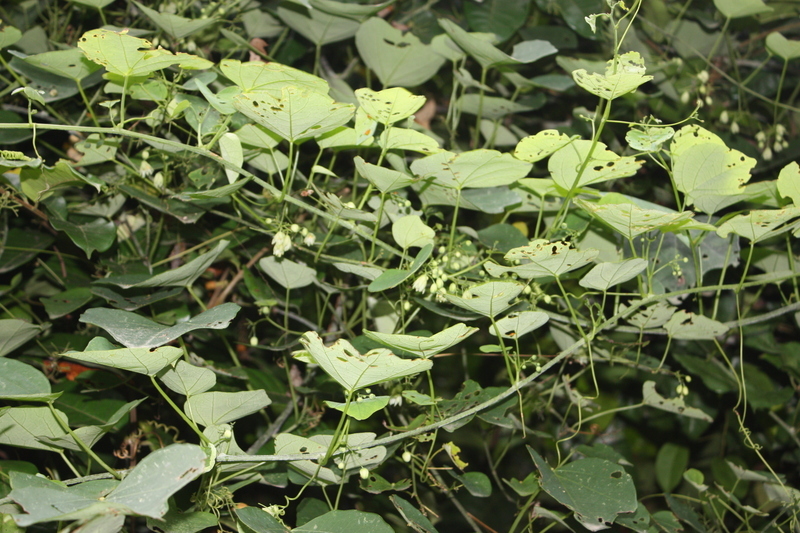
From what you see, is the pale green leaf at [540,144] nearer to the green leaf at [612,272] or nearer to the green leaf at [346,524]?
the green leaf at [612,272]

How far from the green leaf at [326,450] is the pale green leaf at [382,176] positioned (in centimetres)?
29

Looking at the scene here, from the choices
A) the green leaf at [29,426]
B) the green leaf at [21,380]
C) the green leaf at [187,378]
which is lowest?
the green leaf at [29,426]

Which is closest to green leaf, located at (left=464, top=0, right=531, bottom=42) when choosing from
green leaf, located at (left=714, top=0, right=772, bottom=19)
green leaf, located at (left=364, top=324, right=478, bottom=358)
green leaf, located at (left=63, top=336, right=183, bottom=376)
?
green leaf, located at (left=714, top=0, right=772, bottom=19)

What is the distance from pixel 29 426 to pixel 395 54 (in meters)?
0.71

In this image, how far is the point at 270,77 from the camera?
648 millimetres

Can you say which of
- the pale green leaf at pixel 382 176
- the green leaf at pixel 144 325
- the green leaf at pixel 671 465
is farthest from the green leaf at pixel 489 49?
the green leaf at pixel 671 465

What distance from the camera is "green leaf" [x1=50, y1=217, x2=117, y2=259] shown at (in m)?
0.74

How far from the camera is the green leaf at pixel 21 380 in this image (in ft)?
1.79

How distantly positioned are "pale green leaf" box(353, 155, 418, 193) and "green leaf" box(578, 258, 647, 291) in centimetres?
23

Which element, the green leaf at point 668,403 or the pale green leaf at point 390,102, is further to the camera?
the green leaf at point 668,403

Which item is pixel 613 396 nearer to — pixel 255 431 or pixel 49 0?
pixel 255 431

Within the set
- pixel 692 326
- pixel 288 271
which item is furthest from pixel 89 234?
pixel 692 326

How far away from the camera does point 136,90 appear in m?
0.72

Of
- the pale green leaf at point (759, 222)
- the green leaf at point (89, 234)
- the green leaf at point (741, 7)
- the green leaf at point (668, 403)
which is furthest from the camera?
the green leaf at point (741, 7)
